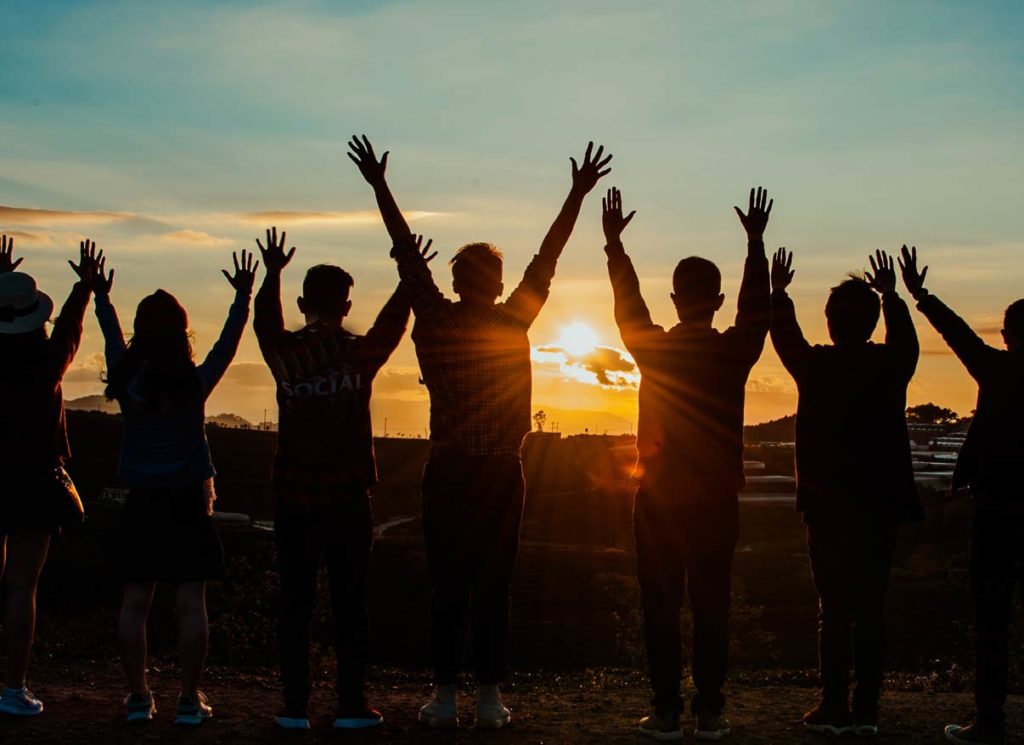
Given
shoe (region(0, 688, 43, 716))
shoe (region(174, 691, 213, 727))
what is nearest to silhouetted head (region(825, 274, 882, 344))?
shoe (region(174, 691, 213, 727))

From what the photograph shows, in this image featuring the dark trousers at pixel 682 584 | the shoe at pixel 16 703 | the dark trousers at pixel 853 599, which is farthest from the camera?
the shoe at pixel 16 703

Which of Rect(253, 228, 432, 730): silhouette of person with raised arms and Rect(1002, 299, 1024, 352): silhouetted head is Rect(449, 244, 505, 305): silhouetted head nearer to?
Rect(253, 228, 432, 730): silhouette of person with raised arms

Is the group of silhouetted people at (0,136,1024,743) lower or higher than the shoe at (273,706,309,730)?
higher

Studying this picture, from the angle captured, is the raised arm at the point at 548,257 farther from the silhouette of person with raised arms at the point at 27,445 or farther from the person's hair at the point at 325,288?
the silhouette of person with raised arms at the point at 27,445

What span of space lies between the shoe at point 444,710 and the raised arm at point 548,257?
197 centimetres

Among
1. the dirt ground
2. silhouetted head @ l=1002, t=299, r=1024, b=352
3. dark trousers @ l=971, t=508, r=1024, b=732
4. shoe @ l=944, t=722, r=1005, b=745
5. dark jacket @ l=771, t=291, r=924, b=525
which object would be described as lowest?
the dirt ground

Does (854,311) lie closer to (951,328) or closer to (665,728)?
(951,328)

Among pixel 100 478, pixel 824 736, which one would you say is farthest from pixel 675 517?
pixel 100 478

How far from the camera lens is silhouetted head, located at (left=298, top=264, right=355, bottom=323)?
→ 596 centimetres

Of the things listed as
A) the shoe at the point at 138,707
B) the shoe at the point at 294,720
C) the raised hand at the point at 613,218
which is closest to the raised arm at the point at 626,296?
the raised hand at the point at 613,218

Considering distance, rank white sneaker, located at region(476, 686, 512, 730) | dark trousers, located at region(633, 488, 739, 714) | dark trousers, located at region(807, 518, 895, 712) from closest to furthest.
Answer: dark trousers, located at region(633, 488, 739, 714) < dark trousers, located at region(807, 518, 895, 712) < white sneaker, located at region(476, 686, 512, 730)

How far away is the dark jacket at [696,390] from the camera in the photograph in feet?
19.3

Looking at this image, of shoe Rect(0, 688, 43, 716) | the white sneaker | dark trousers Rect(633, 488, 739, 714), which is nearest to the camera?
dark trousers Rect(633, 488, 739, 714)

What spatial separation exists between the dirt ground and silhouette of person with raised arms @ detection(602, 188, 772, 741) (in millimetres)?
428
